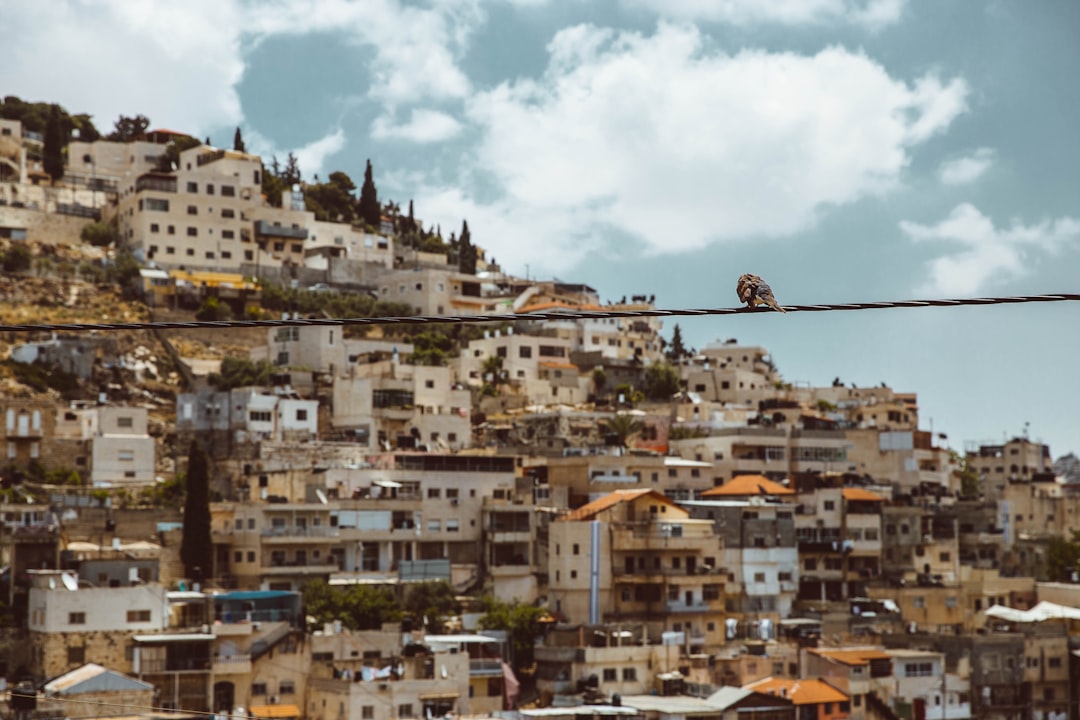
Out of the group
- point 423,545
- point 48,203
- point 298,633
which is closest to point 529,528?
point 423,545

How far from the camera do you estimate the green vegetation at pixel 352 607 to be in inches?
1566

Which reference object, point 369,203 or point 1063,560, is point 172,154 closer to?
point 369,203

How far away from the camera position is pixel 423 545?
1807 inches

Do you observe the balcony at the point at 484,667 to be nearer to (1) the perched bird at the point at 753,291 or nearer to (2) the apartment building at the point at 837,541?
(2) the apartment building at the point at 837,541

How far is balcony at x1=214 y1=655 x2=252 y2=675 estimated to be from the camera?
1404 inches

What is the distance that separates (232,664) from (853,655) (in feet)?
49.6

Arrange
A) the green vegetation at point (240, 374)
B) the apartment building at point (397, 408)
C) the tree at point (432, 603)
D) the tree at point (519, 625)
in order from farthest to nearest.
Answer: the green vegetation at point (240, 374), the apartment building at point (397, 408), the tree at point (432, 603), the tree at point (519, 625)

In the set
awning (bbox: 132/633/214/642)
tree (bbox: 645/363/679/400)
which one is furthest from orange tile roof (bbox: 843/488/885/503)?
awning (bbox: 132/633/214/642)

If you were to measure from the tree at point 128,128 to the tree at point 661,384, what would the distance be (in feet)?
97.4

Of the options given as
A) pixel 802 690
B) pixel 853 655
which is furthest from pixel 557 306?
pixel 802 690

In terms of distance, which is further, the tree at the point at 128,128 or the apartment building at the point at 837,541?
the tree at the point at 128,128

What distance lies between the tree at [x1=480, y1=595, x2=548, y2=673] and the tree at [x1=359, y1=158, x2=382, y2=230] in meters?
45.2

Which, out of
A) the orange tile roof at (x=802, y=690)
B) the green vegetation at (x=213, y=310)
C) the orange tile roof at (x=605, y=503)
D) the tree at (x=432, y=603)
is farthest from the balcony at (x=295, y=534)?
the green vegetation at (x=213, y=310)

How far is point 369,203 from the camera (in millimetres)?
85938
